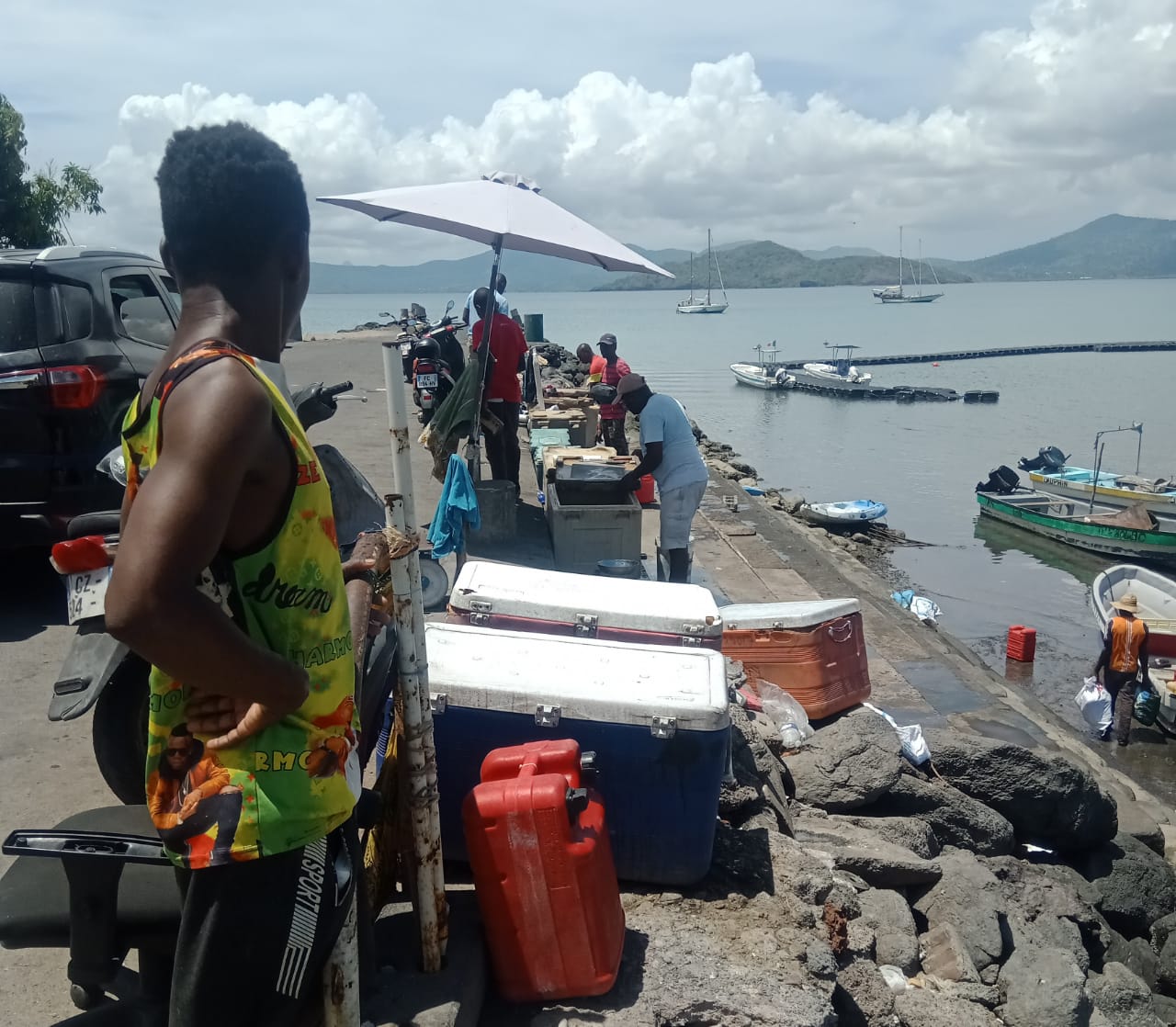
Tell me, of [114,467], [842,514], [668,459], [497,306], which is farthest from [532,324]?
[114,467]

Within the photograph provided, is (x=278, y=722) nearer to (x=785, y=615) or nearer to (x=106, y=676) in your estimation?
(x=106, y=676)

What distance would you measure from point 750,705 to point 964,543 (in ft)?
68.6

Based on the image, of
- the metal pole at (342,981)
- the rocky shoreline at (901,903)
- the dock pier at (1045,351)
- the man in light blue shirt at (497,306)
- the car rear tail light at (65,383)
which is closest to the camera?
the metal pole at (342,981)

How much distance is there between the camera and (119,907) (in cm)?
238

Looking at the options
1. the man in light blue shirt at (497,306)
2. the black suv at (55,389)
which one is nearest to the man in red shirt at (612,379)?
the man in light blue shirt at (497,306)

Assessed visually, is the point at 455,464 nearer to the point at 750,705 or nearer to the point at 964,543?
the point at 750,705

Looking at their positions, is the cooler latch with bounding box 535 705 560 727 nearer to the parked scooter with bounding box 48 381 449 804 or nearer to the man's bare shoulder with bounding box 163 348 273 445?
the parked scooter with bounding box 48 381 449 804

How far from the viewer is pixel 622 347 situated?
91.8m

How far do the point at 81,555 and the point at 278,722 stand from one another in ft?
5.63

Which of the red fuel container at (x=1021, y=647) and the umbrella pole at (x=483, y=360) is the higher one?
the umbrella pole at (x=483, y=360)

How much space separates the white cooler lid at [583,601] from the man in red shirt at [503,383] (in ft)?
16.1

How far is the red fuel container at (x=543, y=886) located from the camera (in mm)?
2779

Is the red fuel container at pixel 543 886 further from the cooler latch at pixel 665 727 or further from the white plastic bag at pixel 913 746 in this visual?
the white plastic bag at pixel 913 746

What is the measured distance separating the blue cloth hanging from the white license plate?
3.59 meters
